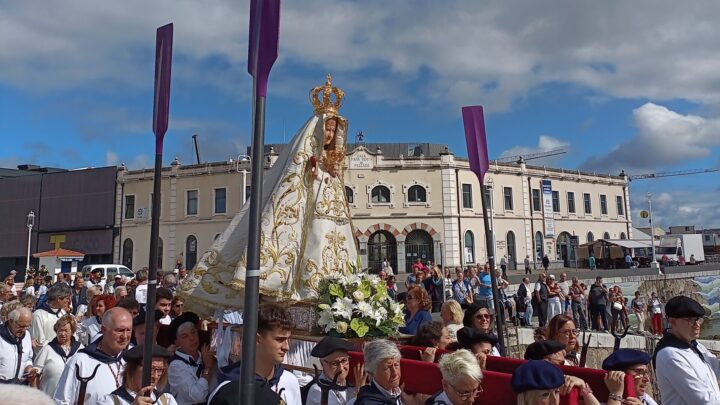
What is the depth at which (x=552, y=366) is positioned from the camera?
2951mm

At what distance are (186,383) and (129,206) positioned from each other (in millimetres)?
36602

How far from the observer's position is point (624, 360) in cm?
336

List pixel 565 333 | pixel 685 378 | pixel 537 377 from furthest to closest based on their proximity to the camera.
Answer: pixel 565 333
pixel 685 378
pixel 537 377

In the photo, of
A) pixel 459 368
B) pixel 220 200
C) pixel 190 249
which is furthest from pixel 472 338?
pixel 190 249

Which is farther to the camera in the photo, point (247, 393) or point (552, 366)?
point (552, 366)

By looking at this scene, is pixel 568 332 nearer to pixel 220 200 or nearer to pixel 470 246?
pixel 470 246

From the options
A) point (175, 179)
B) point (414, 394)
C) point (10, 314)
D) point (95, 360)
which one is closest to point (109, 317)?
point (95, 360)

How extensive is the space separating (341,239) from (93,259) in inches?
1461

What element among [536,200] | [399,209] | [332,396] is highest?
[536,200]

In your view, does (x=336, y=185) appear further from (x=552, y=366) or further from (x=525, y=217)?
(x=525, y=217)

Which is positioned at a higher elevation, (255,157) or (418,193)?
(418,193)

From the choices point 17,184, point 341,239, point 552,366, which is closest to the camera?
point 552,366

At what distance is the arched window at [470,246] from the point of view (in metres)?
35.6

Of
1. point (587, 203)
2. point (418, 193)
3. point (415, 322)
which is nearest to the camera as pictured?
point (415, 322)
